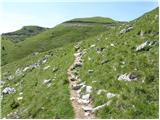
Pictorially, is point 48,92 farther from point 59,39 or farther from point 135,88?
point 59,39

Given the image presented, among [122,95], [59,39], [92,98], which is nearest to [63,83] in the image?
[92,98]

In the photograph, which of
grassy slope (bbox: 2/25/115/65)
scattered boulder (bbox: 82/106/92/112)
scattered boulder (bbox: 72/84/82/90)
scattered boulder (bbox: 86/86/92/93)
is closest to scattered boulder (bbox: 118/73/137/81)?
scattered boulder (bbox: 86/86/92/93)

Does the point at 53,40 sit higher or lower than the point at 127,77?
lower

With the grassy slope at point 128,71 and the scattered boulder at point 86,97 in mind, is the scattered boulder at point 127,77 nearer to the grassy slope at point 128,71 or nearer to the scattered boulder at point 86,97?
the grassy slope at point 128,71

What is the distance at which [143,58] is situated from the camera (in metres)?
25.9

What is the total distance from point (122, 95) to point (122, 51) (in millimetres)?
9629

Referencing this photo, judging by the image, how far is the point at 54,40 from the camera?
159m

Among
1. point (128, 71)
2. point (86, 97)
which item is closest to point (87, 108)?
point (86, 97)

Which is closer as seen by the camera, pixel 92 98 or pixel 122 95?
pixel 122 95

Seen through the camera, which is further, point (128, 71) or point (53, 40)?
point (53, 40)

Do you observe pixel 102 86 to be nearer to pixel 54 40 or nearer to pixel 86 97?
pixel 86 97

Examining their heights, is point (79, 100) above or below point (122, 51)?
below

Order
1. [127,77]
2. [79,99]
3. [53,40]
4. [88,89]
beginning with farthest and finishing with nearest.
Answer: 1. [53,40]
2. [88,89]
3. [127,77]
4. [79,99]

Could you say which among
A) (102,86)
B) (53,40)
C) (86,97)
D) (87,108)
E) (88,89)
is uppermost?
(102,86)
